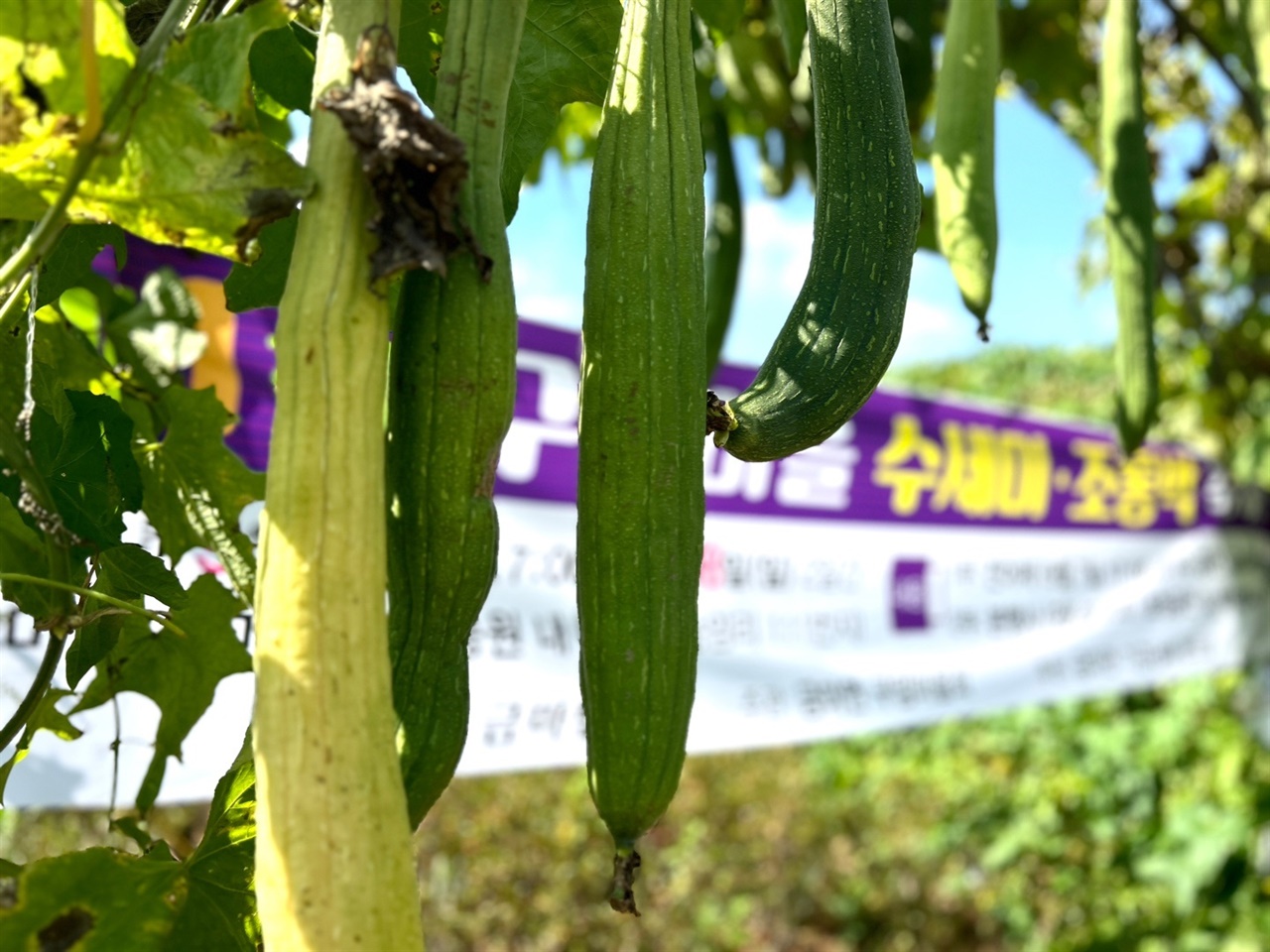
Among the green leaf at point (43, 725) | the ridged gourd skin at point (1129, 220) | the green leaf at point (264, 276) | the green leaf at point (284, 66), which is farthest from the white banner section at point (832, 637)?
the ridged gourd skin at point (1129, 220)

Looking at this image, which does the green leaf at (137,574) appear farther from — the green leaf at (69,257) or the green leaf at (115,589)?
the green leaf at (69,257)

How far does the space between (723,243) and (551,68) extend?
813 mm

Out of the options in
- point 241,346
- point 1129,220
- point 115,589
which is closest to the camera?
point 115,589

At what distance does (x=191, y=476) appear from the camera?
1.08m

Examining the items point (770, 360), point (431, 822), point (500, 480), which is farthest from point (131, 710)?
point (431, 822)

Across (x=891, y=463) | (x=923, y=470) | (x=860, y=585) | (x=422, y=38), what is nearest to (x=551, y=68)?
(x=422, y=38)

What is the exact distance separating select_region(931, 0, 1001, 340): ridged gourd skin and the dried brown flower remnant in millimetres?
662

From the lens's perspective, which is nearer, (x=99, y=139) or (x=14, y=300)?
(x=99, y=139)

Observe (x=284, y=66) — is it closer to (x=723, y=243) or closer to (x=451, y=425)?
(x=451, y=425)

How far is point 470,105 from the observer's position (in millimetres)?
613

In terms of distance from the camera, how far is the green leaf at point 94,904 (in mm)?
600

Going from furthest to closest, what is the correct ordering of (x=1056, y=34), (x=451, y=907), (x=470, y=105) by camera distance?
(x=451, y=907), (x=1056, y=34), (x=470, y=105)

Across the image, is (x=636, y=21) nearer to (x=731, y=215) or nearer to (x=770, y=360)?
(x=770, y=360)

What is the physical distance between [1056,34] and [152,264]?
1697 mm
